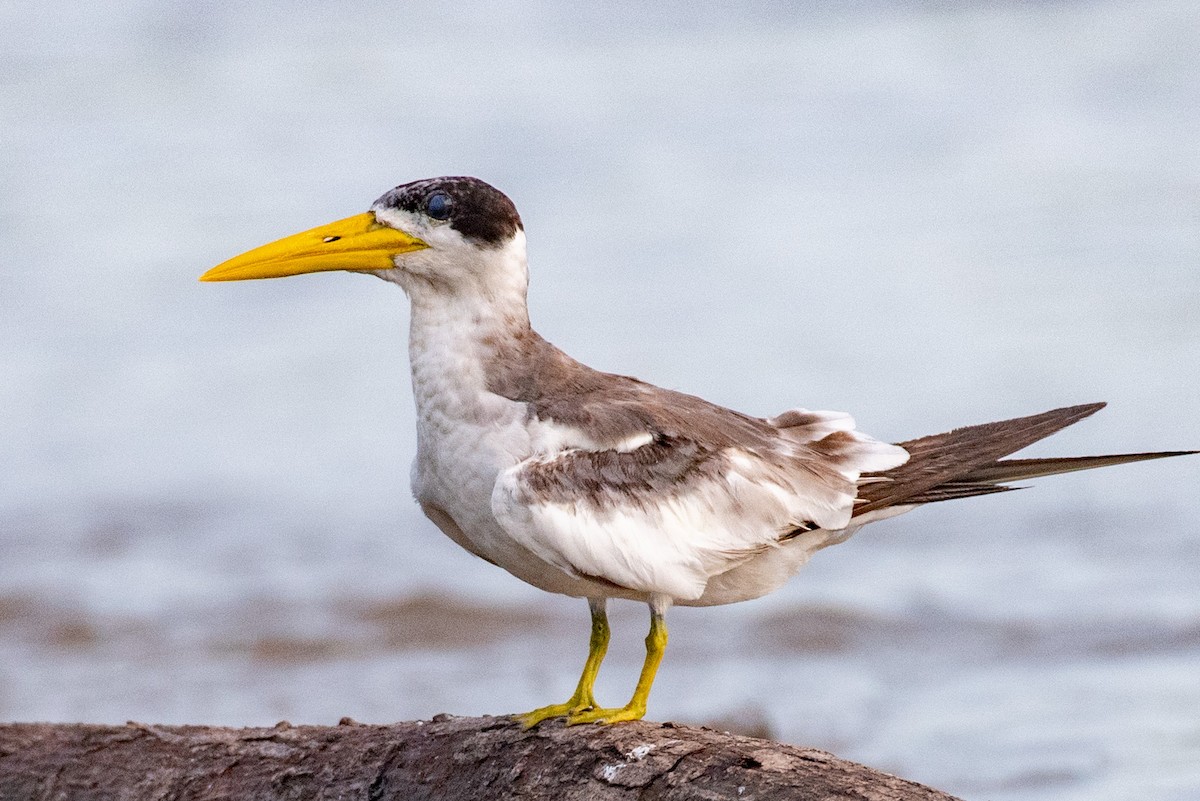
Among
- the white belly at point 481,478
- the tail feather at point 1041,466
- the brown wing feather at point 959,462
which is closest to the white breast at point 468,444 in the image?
the white belly at point 481,478

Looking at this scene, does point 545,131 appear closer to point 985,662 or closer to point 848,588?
point 848,588

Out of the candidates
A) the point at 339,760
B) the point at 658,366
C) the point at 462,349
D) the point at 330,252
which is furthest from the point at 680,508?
the point at 658,366

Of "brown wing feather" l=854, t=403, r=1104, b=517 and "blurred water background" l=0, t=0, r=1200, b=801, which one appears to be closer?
"brown wing feather" l=854, t=403, r=1104, b=517

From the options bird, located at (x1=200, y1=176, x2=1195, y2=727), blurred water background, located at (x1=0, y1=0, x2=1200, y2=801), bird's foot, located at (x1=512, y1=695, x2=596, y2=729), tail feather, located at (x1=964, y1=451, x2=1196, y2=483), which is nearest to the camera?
bird's foot, located at (x1=512, y1=695, x2=596, y2=729)

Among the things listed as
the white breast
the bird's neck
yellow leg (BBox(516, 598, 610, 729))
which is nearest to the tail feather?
yellow leg (BBox(516, 598, 610, 729))

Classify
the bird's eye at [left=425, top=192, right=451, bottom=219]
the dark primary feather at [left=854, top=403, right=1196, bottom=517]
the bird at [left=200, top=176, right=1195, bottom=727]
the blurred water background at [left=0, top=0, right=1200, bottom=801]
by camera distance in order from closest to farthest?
the bird at [left=200, top=176, right=1195, bottom=727] → the bird's eye at [left=425, top=192, right=451, bottom=219] → the dark primary feather at [left=854, top=403, right=1196, bottom=517] → the blurred water background at [left=0, top=0, right=1200, bottom=801]

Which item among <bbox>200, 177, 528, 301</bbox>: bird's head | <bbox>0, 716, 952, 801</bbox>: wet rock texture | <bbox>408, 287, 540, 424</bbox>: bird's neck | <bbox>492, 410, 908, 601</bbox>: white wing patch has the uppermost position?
<bbox>200, 177, 528, 301</bbox>: bird's head

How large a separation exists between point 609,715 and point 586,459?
884 millimetres

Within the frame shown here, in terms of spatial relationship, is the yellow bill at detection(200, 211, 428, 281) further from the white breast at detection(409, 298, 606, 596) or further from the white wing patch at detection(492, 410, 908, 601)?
the white wing patch at detection(492, 410, 908, 601)

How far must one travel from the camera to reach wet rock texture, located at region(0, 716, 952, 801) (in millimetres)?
5348

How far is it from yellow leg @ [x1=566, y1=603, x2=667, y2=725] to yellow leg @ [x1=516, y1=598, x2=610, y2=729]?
5 centimetres

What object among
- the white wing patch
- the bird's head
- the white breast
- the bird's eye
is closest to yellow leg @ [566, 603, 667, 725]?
the white wing patch

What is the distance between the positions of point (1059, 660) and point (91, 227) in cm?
1303

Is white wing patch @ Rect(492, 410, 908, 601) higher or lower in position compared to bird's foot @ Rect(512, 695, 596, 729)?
higher
